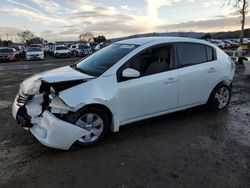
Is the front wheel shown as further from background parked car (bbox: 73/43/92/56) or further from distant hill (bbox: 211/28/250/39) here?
distant hill (bbox: 211/28/250/39)

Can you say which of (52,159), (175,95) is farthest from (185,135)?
(52,159)

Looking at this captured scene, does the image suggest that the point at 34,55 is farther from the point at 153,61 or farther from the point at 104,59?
the point at 153,61

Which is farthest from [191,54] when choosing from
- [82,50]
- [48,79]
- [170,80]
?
[82,50]

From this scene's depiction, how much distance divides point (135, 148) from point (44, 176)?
58.1 inches

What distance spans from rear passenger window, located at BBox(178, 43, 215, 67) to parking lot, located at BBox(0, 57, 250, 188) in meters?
1.23

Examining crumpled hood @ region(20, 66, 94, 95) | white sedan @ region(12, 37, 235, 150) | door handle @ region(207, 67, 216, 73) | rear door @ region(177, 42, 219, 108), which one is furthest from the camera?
door handle @ region(207, 67, 216, 73)

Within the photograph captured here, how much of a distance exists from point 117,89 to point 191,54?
2.01 metres

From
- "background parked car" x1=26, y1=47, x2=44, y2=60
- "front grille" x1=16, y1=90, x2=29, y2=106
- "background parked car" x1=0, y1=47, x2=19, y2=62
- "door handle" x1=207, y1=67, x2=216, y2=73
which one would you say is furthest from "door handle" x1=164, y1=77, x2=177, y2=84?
"background parked car" x1=0, y1=47, x2=19, y2=62

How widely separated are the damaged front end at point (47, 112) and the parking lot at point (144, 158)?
0.97 feet

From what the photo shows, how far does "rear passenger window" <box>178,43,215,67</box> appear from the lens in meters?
5.48

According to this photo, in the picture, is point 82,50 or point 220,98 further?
point 82,50

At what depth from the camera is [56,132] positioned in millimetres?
4000

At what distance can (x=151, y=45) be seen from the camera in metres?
5.16

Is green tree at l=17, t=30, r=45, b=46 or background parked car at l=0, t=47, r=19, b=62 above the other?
green tree at l=17, t=30, r=45, b=46
